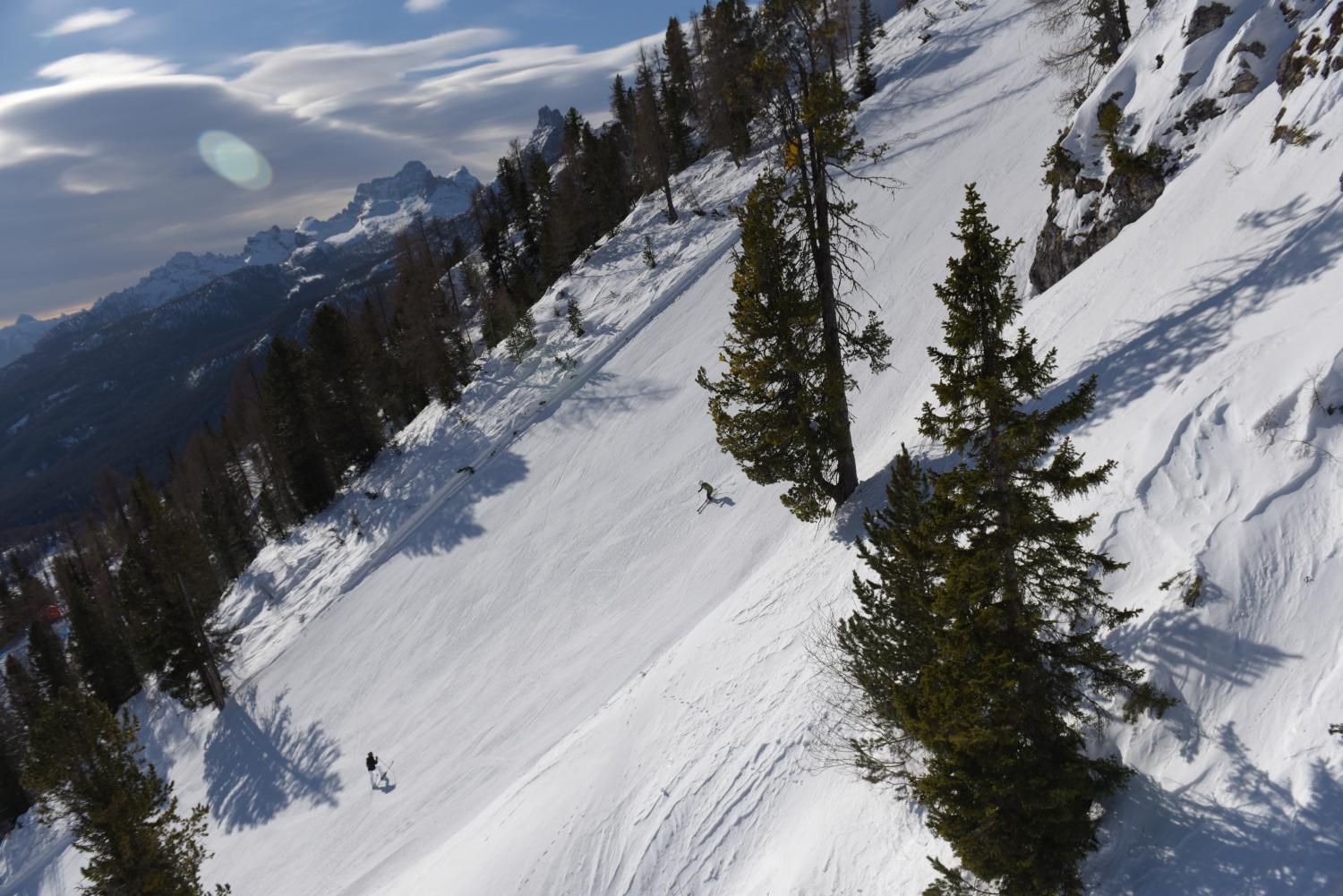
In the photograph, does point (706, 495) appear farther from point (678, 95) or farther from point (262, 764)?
point (678, 95)

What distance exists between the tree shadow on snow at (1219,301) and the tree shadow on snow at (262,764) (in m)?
22.0

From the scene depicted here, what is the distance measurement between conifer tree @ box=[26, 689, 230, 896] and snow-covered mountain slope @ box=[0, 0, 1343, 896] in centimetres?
438

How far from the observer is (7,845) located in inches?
1236

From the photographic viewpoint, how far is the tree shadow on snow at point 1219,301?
9.66 meters

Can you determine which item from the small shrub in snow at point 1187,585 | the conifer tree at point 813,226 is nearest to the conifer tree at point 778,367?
the conifer tree at point 813,226

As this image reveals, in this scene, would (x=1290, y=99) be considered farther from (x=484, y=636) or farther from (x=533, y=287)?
(x=533, y=287)

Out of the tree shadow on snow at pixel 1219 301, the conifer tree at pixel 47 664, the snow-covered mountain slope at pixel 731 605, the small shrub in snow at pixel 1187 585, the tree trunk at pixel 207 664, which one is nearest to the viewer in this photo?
the snow-covered mountain slope at pixel 731 605

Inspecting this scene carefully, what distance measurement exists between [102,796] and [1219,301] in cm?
2170

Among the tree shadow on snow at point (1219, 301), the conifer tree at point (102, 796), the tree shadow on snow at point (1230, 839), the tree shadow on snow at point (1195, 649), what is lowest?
the conifer tree at point (102, 796)

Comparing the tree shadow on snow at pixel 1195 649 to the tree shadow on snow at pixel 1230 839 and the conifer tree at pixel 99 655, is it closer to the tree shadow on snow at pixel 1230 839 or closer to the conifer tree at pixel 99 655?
the tree shadow on snow at pixel 1230 839

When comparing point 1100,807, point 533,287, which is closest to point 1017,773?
point 1100,807

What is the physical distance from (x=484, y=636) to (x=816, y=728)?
46.2 feet

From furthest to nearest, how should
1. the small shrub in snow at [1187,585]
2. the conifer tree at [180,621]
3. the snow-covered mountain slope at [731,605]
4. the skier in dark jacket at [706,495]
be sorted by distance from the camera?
1. the conifer tree at [180,621]
2. the skier in dark jacket at [706,495]
3. the small shrub in snow at [1187,585]
4. the snow-covered mountain slope at [731,605]

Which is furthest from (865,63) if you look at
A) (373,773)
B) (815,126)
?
(373,773)
